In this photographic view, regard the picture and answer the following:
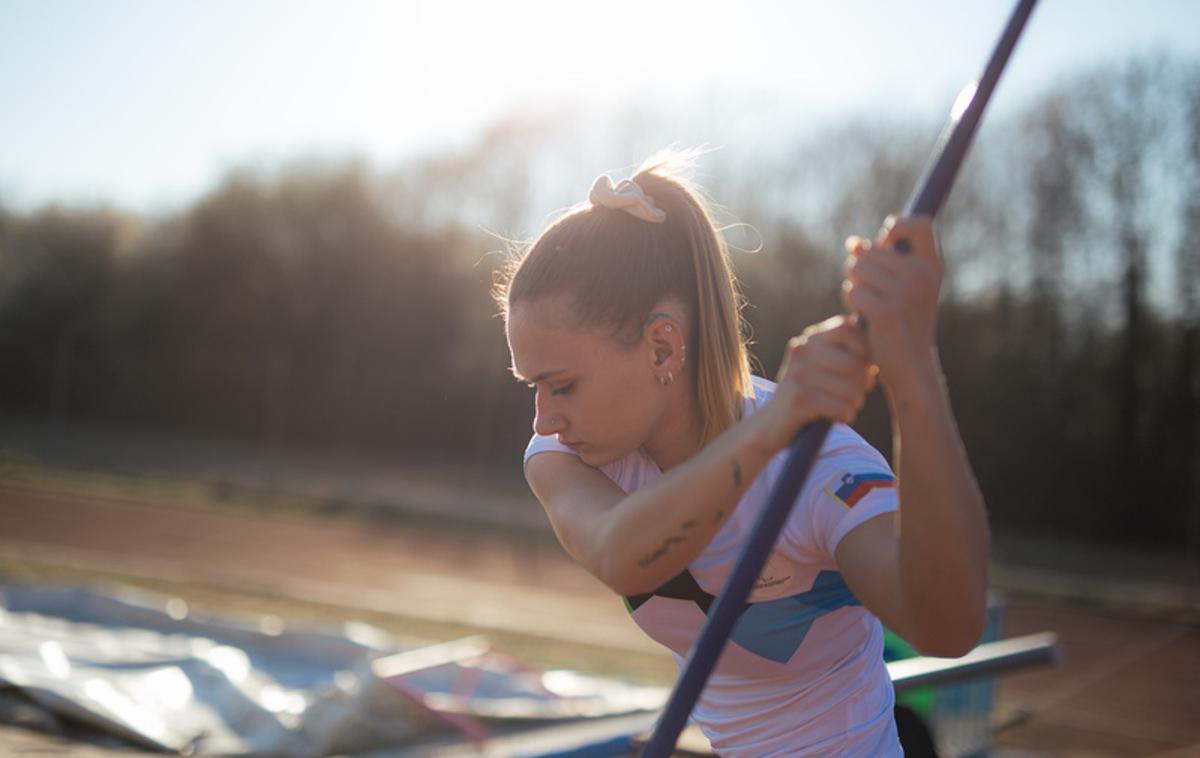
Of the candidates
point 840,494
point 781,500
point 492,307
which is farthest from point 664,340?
point 492,307

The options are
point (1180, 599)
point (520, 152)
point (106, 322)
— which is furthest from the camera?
point (106, 322)

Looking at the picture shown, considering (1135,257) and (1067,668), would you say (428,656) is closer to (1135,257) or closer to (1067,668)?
(1067,668)

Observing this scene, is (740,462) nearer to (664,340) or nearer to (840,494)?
(840,494)

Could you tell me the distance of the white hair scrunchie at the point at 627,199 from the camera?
1866 millimetres

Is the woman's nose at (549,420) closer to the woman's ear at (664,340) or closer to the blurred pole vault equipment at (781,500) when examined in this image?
the woman's ear at (664,340)

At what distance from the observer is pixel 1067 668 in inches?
421

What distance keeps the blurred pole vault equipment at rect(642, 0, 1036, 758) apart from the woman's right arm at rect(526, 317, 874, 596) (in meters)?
0.04

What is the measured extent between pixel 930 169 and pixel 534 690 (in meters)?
5.08

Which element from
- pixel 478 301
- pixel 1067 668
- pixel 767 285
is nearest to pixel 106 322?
pixel 478 301

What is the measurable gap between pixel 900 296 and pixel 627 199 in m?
0.62

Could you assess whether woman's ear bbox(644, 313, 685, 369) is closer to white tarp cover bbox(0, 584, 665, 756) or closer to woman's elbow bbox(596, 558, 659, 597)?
woman's elbow bbox(596, 558, 659, 597)

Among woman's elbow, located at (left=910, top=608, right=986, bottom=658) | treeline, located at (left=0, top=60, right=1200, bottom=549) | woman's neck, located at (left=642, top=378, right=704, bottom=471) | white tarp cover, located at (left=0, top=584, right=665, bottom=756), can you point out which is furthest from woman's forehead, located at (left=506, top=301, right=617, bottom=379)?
treeline, located at (left=0, top=60, right=1200, bottom=549)

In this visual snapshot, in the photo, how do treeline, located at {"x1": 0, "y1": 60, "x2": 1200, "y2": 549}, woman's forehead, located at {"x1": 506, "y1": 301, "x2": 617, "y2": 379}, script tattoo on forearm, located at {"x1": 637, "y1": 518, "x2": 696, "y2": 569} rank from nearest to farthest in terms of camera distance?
1. script tattoo on forearm, located at {"x1": 637, "y1": 518, "x2": 696, "y2": 569}
2. woman's forehead, located at {"x1": 506, "y1": 301, "x2": 617, "y2": 379}
3. treeline, located at {"x1": 0, "y1": 60, "x2": 1200, "y2": 549}

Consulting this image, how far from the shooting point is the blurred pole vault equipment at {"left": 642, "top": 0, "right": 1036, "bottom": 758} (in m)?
1.36
